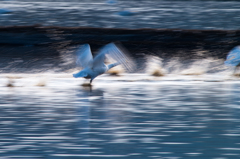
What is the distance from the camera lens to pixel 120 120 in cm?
964

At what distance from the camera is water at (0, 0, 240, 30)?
26.2m

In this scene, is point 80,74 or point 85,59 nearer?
point 80,74

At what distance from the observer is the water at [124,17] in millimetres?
26203

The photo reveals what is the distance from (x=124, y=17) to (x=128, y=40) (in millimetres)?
5738

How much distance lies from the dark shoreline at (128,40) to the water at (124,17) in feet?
5.54

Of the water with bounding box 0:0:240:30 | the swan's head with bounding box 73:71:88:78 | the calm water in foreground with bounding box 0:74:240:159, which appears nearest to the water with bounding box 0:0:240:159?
the calm water in foreground with bounding box 0:74:240:159

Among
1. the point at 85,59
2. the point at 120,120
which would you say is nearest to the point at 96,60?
the point at 85,59

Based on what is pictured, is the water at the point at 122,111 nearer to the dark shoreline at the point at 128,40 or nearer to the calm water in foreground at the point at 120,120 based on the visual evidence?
the calm water in foreground at the point at 120,120

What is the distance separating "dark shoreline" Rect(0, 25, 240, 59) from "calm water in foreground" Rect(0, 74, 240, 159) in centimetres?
642

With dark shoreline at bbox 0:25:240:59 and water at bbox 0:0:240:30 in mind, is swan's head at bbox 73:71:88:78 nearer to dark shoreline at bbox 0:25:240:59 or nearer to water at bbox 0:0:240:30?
dark shoreline at bbox 0:25:240:59

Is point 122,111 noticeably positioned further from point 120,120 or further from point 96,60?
point 96,60

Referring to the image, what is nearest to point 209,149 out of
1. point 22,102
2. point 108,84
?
point 22,102

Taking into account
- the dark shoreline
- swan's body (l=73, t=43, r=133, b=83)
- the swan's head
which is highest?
swan's body (l=73, t=43, r=133, b=83)

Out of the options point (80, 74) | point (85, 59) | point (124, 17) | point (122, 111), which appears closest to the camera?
point (122, 111)
